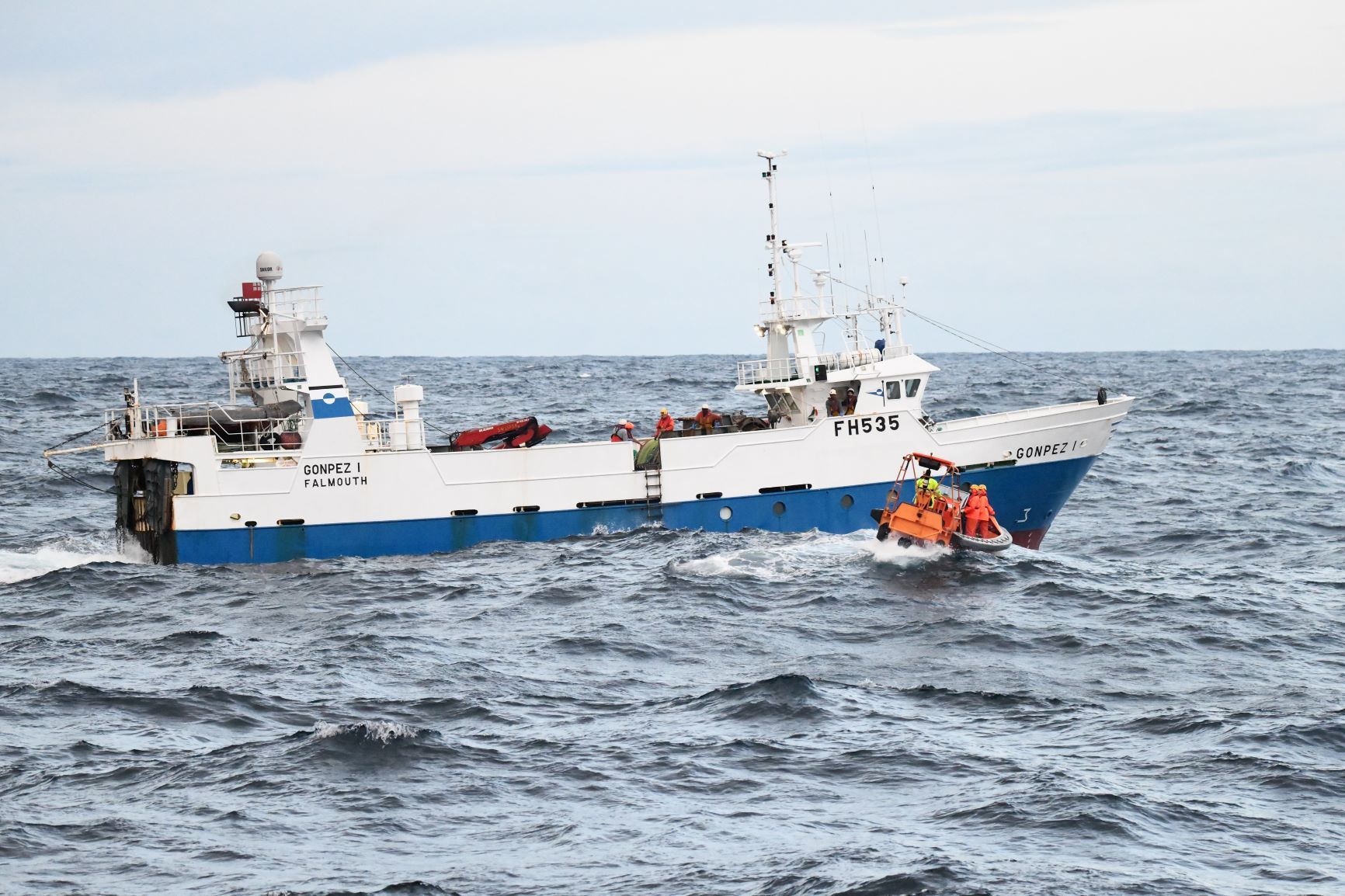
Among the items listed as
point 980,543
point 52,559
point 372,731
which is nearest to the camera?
point 372,731

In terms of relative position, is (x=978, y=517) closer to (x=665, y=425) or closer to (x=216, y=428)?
(x=665, y=425)

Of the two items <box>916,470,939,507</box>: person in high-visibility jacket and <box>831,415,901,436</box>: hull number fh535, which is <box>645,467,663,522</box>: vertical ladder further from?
<box>916,470,939,507</box>: person in high-visibility jacket

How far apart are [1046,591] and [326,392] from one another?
1578 centimetres

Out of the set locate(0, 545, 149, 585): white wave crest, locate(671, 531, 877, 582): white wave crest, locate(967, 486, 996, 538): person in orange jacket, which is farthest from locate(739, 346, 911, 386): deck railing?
locate(0, 545, 149, 585): white wave crest

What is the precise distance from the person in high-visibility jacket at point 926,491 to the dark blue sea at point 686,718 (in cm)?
120

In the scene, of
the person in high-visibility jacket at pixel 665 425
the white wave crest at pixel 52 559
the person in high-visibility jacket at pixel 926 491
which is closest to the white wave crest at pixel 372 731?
the person in high-visibility jacket at pixel 926 491

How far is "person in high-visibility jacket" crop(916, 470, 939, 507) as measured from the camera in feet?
96.8

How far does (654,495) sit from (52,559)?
13248mm

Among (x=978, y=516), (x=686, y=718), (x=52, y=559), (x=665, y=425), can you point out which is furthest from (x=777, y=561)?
(x=52, y=559)

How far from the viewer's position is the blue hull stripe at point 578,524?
3200 centimetres

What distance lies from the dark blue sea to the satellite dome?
706 centimetres

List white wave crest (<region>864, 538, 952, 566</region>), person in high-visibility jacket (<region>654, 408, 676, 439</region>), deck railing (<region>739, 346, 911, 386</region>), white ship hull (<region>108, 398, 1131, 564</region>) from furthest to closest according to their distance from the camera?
deck railing (<region>739, 346, 911, 386</region>) → person in high-visibility jacket (<region>654, 408, 676, 439</region>) → white ship hull (<region>108, 398, 1131, 564</region>) → white wave crest (<region>864, 538, 952, 566</region>)

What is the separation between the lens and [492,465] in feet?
106

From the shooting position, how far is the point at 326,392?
32.4 m
